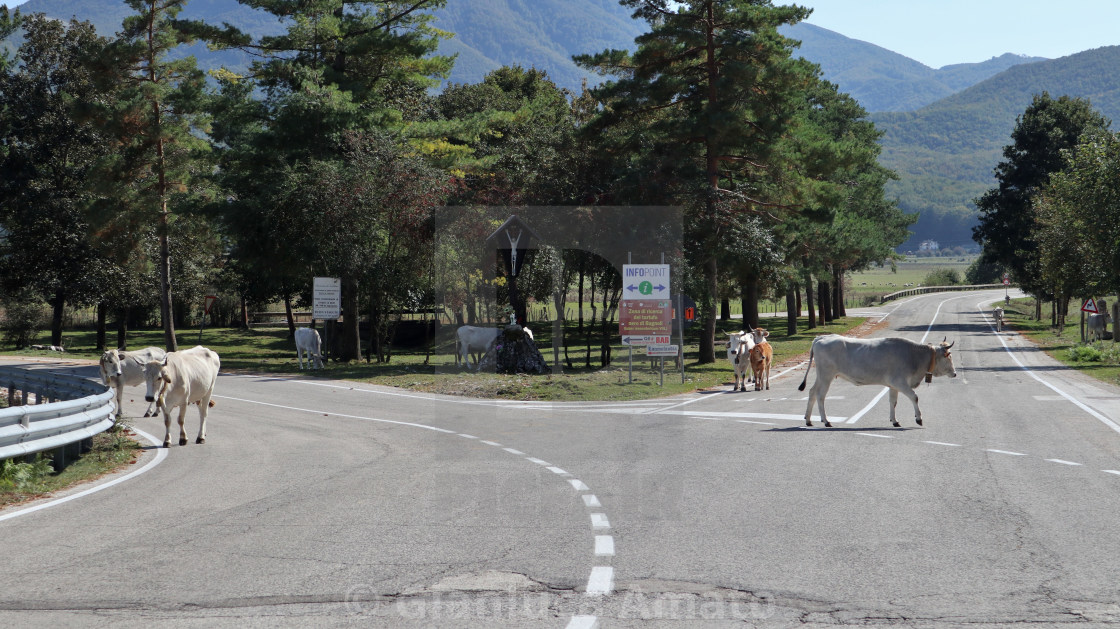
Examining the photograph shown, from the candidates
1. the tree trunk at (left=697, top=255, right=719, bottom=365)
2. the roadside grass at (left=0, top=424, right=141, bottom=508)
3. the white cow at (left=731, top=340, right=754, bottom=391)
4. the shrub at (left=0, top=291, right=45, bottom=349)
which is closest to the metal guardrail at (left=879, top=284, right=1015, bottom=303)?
the tree trunk at (left=697, top=255, right=719, bottom=365)

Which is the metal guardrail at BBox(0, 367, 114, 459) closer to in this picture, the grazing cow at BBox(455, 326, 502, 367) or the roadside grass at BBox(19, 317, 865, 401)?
the roadside grass at BBox(19, 317, 865, 401)

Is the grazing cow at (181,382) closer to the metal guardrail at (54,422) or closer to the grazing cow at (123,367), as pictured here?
the metal guardrail at (54,422)

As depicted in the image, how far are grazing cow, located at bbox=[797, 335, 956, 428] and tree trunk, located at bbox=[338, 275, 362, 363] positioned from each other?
25.3 m

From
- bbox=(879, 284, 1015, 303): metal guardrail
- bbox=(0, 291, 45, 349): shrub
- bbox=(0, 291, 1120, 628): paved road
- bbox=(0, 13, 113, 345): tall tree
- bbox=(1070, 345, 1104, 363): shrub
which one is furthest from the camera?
bbox=(879, 284, 1015, 303): metal guardrail

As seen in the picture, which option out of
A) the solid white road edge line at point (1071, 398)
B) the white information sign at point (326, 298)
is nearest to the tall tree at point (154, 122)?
the white information sign at point (326, 298)

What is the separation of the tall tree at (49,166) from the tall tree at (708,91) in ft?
77.5

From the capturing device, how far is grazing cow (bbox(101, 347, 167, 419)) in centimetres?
1891

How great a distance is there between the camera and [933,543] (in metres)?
8.59

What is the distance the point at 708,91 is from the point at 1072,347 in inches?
860

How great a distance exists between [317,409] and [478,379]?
24.3ft

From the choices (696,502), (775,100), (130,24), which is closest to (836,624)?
(696,502)

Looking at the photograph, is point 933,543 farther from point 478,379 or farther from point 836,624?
point 478,379

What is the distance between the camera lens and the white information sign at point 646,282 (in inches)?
1094

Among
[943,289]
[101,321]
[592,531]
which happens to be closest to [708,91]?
[592,531]
